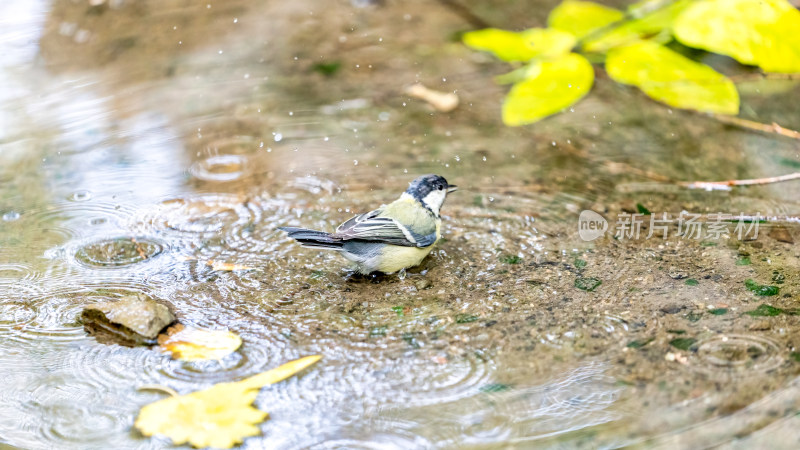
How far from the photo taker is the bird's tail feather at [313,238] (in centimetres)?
312

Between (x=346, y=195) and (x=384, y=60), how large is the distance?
181cm

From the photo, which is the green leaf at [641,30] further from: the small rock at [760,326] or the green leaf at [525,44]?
the small rock at [760,326]

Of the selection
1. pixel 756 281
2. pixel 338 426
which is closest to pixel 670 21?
pixel 756 281

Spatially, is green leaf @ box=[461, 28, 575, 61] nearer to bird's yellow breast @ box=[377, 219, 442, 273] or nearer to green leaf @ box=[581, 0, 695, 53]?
green leaf @ box=[581, 0, 695, 53]

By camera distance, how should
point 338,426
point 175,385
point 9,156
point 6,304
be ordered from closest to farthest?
point 338,426 < point 175,385 < point 6,304 < point 9,156

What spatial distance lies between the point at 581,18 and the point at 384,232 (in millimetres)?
1212

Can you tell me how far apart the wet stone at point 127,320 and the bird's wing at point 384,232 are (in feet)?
2.67

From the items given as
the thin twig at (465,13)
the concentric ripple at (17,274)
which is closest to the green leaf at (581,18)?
the concentric ripple at (17,274)

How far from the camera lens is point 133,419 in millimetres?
2354

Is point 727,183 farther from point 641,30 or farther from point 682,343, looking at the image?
point 682,343

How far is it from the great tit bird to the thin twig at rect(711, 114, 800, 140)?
6.95 ft

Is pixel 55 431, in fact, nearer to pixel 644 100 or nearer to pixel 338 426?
pixel 338 426

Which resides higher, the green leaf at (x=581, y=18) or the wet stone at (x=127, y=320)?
the green leaf at (x=581, y=18)


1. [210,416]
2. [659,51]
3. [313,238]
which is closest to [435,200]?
[313,238]
